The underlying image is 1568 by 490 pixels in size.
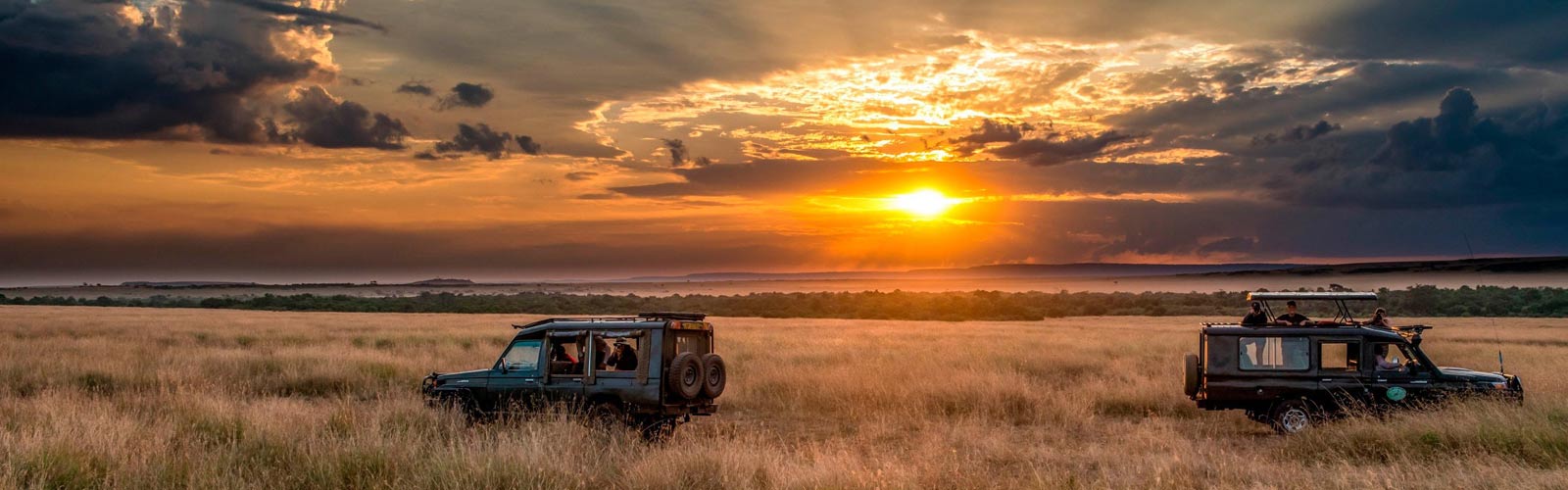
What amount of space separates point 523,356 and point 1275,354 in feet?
35.8

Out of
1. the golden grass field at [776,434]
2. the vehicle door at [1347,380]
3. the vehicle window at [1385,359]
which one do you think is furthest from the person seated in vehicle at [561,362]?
the vehicle window at [1385,359]

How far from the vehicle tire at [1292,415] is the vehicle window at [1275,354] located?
0.53m

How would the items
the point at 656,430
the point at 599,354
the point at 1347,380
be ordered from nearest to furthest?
1. the point at 656,430
2. the point at 599,354
3. the point at 1347,380

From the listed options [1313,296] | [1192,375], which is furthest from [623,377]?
[1313,296]

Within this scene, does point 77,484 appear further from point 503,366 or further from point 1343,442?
point 1343,442

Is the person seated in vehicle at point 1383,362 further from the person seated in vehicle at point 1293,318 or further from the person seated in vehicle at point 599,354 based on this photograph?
the person seated in vehicle at point 599,354

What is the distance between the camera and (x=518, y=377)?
46.3ft

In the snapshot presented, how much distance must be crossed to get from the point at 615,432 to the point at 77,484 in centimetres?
570

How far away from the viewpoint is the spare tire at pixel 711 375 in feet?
46.8

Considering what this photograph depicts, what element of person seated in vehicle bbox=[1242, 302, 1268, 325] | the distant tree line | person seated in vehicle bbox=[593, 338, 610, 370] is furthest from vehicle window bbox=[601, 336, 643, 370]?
the distant tree line

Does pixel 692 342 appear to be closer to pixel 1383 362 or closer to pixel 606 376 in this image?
pixel 606 376

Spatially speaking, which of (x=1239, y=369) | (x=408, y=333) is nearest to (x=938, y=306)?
(x=408, y=333)

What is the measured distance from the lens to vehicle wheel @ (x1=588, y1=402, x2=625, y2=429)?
13.4 meters

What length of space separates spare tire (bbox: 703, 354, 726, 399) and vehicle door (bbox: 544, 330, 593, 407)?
64.3 inches
